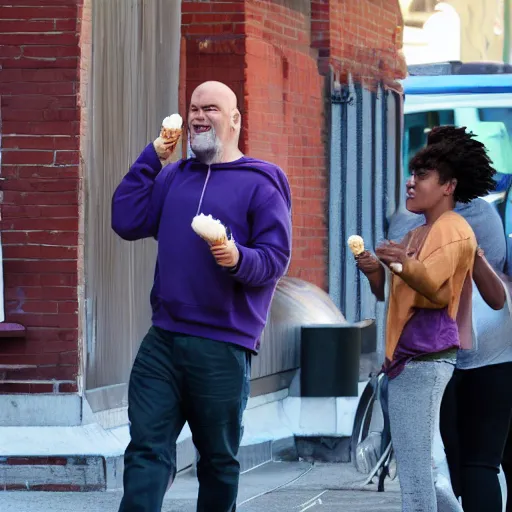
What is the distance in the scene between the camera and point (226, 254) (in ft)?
17.1

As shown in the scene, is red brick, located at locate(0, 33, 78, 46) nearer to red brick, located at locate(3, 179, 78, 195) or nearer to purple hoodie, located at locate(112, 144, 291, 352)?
red brick, located at locate(3, 179, 78, 195)

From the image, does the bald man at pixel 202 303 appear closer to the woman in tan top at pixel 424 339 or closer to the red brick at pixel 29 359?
the woman in tan top at pixel 424 339

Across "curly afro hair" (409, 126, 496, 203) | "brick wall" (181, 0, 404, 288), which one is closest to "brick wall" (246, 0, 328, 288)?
"brick wall" (181, 0, 404, 288)

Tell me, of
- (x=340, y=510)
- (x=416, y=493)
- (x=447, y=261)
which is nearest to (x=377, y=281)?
(x=447, y=261)

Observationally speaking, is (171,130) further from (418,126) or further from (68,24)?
(418,126)

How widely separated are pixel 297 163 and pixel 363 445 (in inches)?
135

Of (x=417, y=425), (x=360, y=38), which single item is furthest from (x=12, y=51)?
(x=360, y=38)

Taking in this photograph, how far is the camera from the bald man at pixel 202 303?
17.9ft

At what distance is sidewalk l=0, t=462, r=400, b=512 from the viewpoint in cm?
743

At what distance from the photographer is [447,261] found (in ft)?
18.0

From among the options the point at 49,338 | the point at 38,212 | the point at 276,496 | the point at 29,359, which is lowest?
the point at 276,496

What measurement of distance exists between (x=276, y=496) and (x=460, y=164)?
2.86 m

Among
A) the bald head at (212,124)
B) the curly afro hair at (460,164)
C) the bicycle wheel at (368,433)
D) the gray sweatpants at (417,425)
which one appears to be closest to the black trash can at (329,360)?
the bicycle wheel at (368,433)

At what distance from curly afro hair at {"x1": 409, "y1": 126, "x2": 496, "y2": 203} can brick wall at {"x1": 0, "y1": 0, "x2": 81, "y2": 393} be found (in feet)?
8.44
